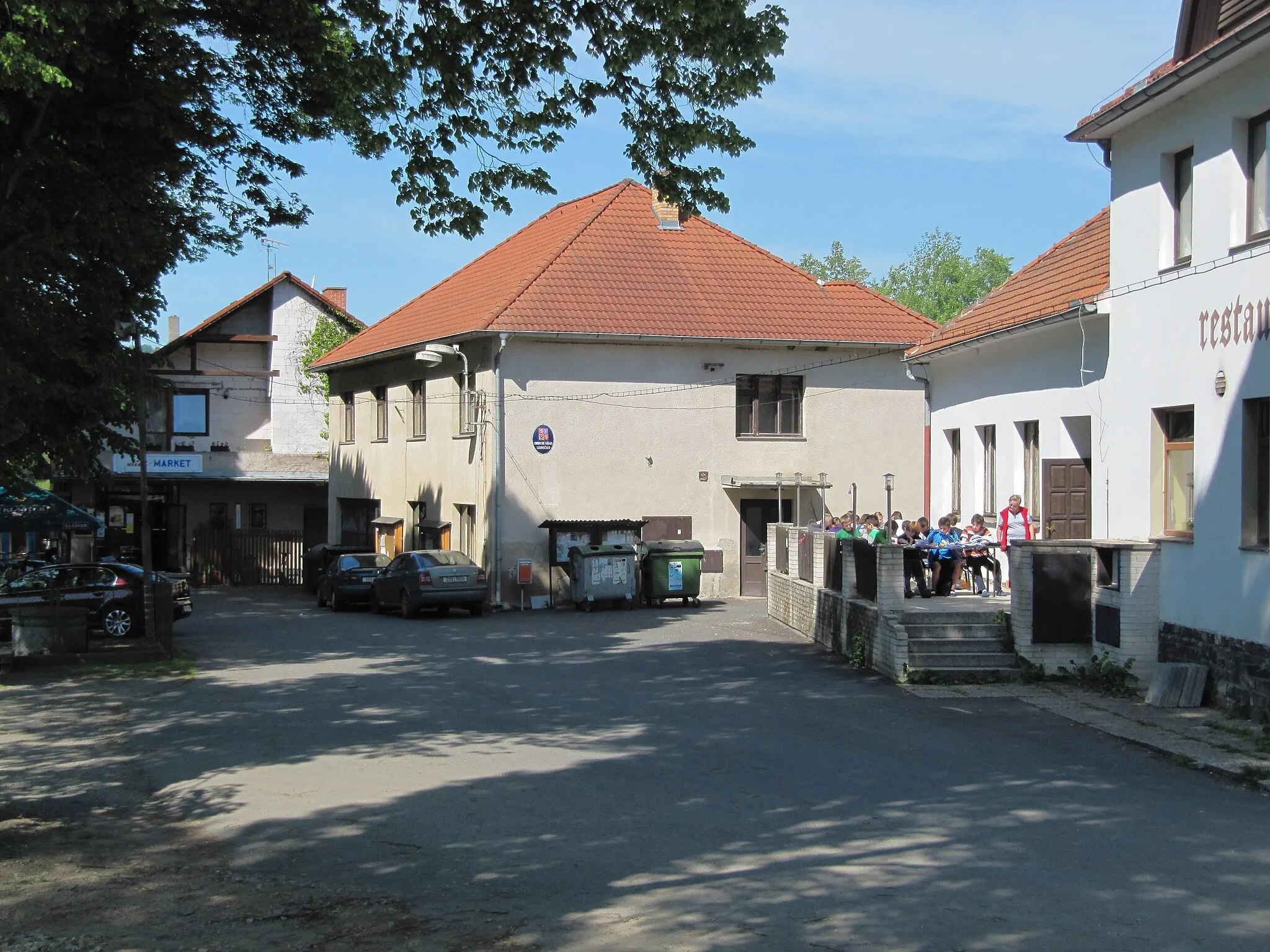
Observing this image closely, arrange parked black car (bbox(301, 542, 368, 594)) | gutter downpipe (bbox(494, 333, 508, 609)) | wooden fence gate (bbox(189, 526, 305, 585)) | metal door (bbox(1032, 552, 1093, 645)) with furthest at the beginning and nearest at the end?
wooden fence gate (bbox(189, 526, 305, 585)), parked black car (bbox(301, 542, 368, 594)), gutter downpipe (bbox(494, 333, 508, 609)), metal door (bbox(1032, 552, 1093, 645))

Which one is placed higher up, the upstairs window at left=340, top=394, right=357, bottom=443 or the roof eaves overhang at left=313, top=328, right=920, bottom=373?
the roof eaves overhang at left=313, top=328, right=920, bottom=373

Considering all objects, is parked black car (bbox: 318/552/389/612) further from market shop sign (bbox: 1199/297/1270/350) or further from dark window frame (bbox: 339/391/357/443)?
market shop sign (bbox: 1199/297/1270/350)

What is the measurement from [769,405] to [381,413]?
1220 centimetres

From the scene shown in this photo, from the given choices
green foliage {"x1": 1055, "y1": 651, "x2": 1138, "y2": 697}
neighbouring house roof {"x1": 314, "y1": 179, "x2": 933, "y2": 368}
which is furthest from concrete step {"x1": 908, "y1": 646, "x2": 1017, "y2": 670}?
neighbouring house roof {"x1": 314, "y1": 179, "x2": 933, "y2": 368}

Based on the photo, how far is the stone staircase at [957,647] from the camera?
16422mm

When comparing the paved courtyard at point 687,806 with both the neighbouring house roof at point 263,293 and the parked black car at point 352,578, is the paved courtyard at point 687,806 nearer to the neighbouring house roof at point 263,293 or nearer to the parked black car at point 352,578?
the parked black car at point 352,578

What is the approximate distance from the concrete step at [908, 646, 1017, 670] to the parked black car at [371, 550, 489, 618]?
13.1m

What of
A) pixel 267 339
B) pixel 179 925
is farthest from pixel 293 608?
pixel 179 925

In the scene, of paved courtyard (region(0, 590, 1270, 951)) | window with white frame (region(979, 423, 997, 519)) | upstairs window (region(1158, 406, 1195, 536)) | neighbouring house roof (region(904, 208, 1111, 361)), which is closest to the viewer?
paved courtyard (region(0, 590, 1270, 951))

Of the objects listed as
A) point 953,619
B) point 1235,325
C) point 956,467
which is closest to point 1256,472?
point 1235,325

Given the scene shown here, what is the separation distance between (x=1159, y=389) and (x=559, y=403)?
16847 millimetres

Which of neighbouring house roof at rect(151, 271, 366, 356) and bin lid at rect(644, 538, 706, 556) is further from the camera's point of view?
neighbouring house roof at rect(151, 271, 366, 356)

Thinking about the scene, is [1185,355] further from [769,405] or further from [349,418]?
[349,418]

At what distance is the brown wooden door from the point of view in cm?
1903
